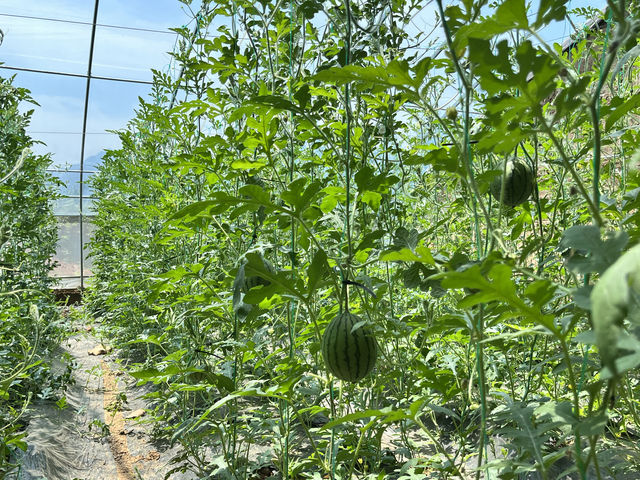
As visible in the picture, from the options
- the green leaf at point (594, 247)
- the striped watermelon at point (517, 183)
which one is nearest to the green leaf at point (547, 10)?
the green leaf at point (594, 247)

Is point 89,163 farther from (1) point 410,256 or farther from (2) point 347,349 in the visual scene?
(1) point 410,256

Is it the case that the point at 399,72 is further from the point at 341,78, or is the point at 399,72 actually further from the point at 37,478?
the point at 37,478

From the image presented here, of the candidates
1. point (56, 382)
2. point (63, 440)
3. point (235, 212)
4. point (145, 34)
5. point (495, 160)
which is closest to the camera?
point (235, 212)

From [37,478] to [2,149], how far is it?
2.10 meters

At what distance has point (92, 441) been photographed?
11.0 feet

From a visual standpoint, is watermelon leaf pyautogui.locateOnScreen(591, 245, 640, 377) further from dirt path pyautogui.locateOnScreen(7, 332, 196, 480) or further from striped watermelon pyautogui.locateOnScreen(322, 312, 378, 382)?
dirt path pyautogui.locateOnScreen(7, 332, 196, 480)

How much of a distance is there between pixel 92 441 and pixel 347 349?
10.00 ft

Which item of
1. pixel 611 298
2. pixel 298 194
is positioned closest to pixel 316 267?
pixel 298 194

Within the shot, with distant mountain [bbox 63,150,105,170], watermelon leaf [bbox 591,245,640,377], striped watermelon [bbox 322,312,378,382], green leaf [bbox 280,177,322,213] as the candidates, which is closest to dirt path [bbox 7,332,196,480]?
striped watermelon [bbox 322,312,378,382]

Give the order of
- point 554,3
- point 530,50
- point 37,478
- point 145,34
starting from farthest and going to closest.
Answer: point 145,34 < point 37,478 < point 554,3 < point 530,50

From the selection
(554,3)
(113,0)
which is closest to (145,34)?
(113,0)

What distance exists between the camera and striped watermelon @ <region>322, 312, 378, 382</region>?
102 cm

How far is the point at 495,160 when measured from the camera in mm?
1508

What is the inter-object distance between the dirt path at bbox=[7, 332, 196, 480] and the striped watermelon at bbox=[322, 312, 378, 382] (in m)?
1.61
